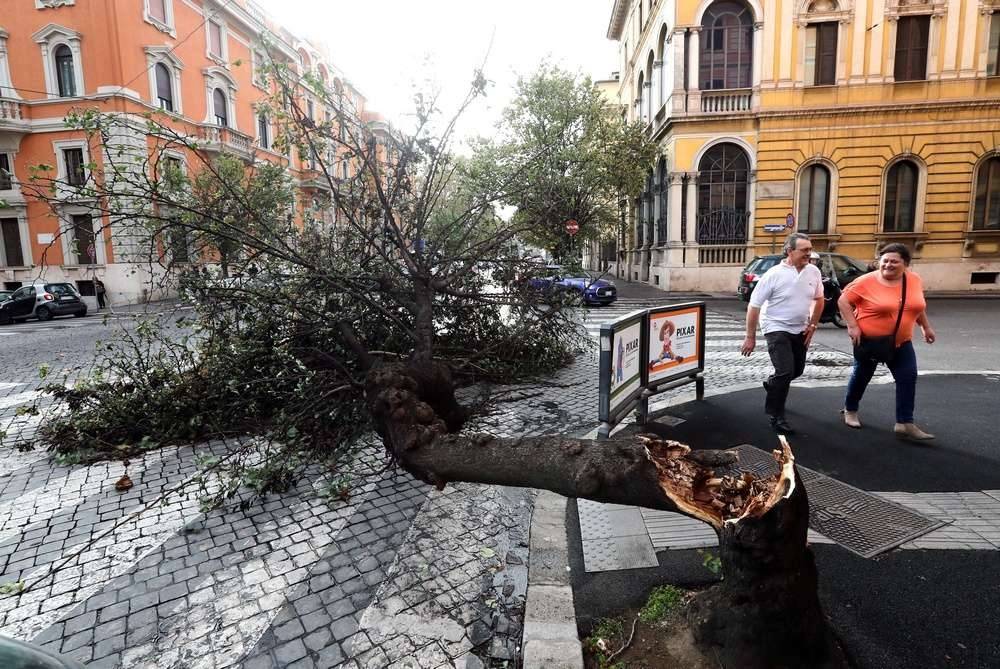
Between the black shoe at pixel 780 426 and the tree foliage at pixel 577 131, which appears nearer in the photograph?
the black shoe at pixel 780 426

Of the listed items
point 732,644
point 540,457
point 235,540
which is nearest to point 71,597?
point 235,540

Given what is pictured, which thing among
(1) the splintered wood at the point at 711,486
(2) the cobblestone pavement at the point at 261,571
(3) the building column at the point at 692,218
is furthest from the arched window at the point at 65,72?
(1) the splintered wood at the point at 711,486

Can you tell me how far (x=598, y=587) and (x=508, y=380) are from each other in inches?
144

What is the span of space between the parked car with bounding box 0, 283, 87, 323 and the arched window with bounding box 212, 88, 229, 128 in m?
12.0

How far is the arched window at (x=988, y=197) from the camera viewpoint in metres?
22.0

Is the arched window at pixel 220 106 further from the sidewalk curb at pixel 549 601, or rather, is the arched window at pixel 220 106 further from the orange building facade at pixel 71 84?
the sidewalk curb at pixel 549 601

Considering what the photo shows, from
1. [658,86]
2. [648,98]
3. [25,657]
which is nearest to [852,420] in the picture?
[25,657]

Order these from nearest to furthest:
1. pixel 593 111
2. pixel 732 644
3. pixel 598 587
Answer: pixel 732 644
pixel 598 587
pixel 593 111

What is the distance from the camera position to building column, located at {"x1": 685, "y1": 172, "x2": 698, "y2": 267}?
23703 mm

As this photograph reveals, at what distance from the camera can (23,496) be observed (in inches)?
173

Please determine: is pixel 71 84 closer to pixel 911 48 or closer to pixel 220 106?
pixel 220 106

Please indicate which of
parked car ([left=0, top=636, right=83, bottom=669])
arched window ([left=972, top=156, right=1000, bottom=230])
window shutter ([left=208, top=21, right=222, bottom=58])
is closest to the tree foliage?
arched window ([left=972, top=156, right=1000, bottom=230])

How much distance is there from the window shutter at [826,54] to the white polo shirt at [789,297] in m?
22.1

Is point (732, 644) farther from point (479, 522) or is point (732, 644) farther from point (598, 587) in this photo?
point (479, 522)
